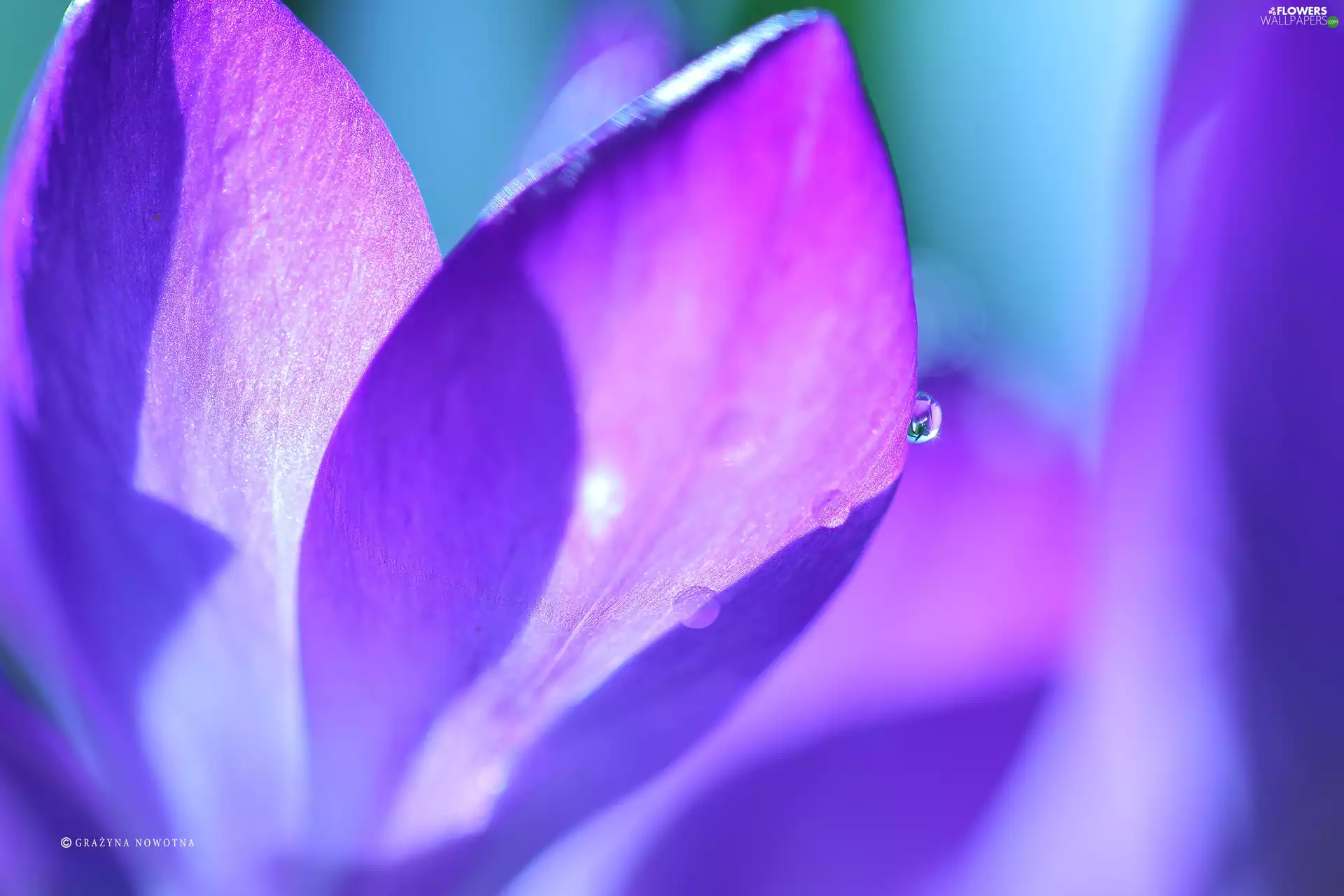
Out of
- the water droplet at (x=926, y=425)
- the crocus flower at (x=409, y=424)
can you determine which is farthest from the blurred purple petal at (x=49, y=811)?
the water droplet at (x=926, y=425)

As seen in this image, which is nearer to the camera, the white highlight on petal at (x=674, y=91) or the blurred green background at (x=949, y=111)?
the white highlight on petal at (x=674, y=91)

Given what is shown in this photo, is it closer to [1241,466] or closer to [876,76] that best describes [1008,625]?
[1241,466]

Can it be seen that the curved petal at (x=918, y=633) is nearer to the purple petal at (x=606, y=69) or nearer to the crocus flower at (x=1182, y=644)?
the crocus flower at (x=1182, y=644)

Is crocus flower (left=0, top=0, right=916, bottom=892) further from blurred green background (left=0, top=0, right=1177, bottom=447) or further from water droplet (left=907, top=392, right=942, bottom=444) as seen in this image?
blurred green background (left=0, top=0, right=1177, bottom=447)

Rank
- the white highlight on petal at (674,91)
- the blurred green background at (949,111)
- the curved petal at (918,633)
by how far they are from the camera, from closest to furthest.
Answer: the white highlight on petal at (674,91), the curved petal at (918,633), the blurred green background at (949,111)

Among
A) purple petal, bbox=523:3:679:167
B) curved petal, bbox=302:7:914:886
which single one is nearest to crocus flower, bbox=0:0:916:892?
curved petal, bbox=302:7:914:886

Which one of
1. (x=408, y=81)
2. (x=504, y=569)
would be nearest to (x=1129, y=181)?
(x=504, y=569)

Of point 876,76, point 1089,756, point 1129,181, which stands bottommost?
point 1089,756
